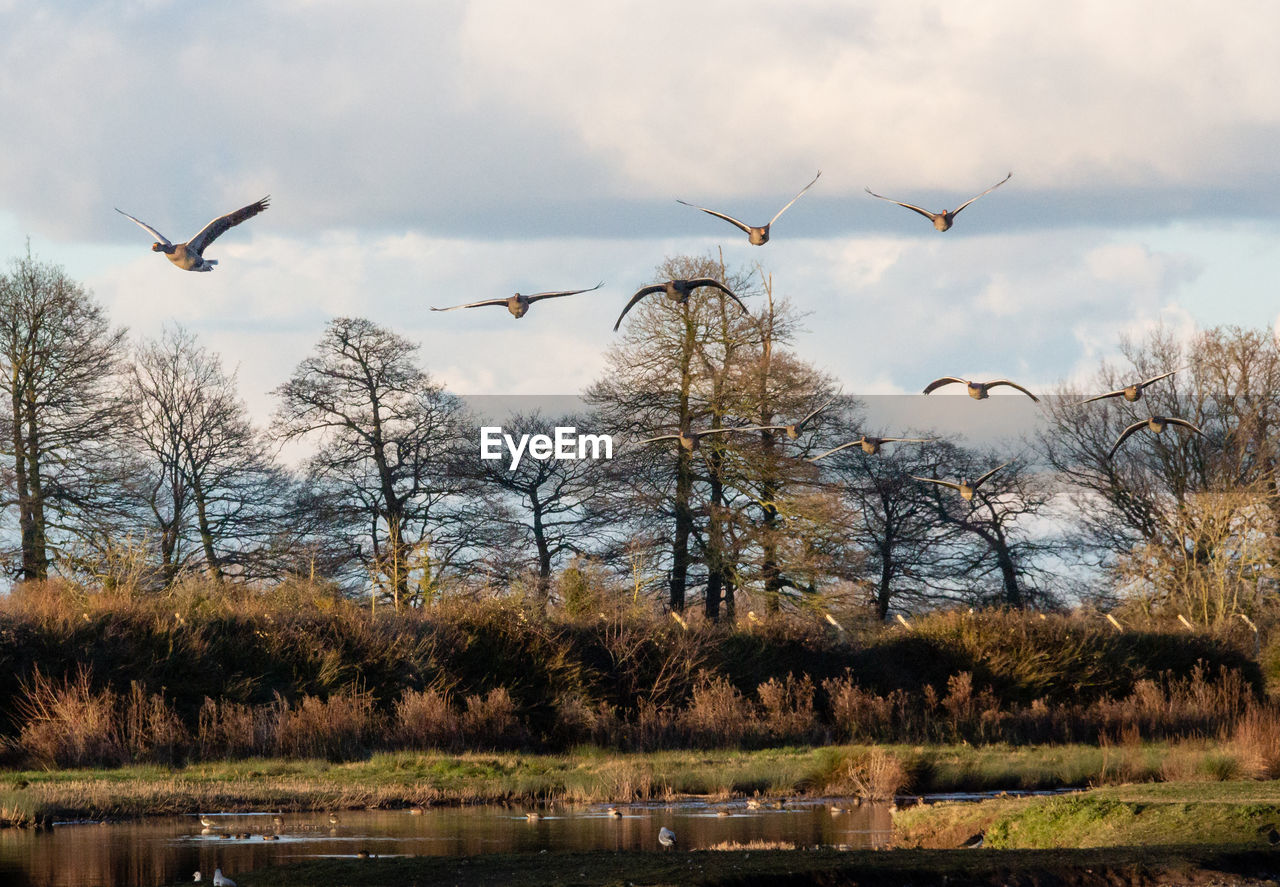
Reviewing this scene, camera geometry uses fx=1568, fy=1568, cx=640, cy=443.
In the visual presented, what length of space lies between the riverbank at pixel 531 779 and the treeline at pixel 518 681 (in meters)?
1.91

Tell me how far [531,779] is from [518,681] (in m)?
8.41

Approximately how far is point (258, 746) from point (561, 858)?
12746mm

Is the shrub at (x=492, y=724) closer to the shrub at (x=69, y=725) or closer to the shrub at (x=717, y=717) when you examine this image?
the shrub at (x=717, y=717)

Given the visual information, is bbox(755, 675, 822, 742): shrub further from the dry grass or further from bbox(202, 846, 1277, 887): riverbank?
bbox(202, 846, 1277, 887): riverbank

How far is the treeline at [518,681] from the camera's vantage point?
24094mm

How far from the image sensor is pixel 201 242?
20438 millimetres

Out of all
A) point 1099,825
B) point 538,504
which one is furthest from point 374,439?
point 1099,825

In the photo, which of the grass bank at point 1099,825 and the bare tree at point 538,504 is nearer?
the grass bank at point 1099,825

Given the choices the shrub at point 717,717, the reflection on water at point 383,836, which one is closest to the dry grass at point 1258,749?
the reflection on water at point 383,836

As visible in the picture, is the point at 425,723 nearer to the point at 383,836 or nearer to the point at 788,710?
the point at 788,710

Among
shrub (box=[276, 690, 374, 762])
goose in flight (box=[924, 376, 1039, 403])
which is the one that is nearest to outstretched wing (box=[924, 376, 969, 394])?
goose in flight (box=[924, 376, 1039, 403])

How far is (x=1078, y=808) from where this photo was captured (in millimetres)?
12828

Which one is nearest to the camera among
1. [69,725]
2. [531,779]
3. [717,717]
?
[531,779]

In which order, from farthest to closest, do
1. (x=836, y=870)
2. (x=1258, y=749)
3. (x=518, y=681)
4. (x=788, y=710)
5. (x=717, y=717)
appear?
(x=518, y=681) → (x=788, y=710) → (x=717, y=717) → (x=1258, y=749) → (x=836, y=870)
